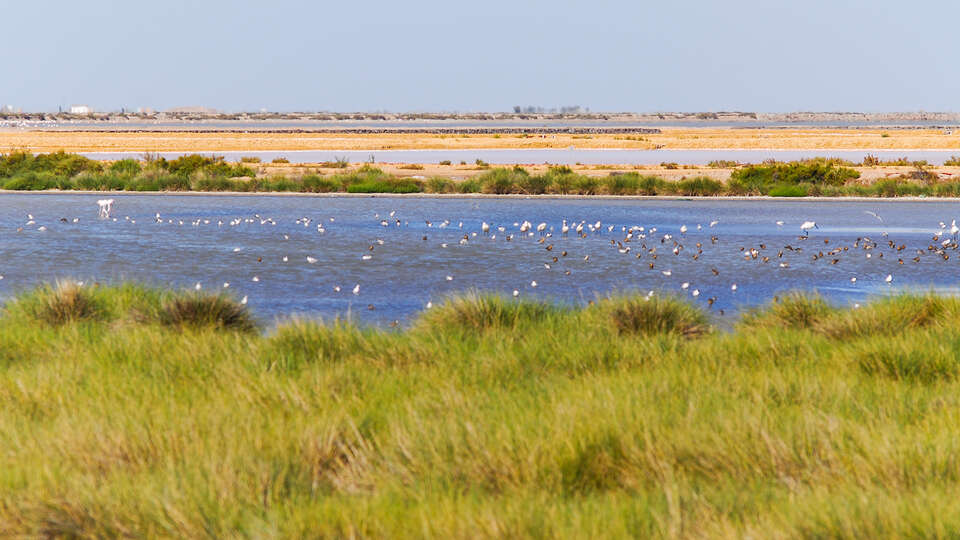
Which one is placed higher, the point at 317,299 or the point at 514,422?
the point at 514,422

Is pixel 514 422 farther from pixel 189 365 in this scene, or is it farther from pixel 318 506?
pixel 189 365

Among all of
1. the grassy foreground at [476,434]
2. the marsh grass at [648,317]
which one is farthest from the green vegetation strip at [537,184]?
the grassy foreground at [476,434]

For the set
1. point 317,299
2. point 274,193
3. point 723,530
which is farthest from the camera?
point 274,193

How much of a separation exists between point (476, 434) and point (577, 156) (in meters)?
62.8

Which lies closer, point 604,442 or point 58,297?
point 604,442

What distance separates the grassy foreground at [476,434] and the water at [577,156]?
163 ft

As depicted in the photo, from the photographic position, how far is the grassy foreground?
196 inches

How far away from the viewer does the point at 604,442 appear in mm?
5996

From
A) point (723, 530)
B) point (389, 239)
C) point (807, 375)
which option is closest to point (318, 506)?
point (723, 530)

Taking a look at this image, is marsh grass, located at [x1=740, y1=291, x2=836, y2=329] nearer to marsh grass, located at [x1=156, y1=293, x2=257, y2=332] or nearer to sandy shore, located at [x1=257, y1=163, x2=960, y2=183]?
marsh grass, located at [x1=156, y1=293, x2=257, y2=332]

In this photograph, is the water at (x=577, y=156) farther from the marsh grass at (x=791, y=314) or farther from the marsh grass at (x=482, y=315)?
the marsh grass at (x=482, y=315)

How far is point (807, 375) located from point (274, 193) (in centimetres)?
3114

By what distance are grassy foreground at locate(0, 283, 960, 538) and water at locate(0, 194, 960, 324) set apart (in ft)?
11.4

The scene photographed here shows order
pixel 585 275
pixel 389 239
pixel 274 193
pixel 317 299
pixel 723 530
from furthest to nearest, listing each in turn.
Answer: pixel 274 193 → pixel 389 239 → pixel 585 275 → pixel 317 299 → pixel 723 530
